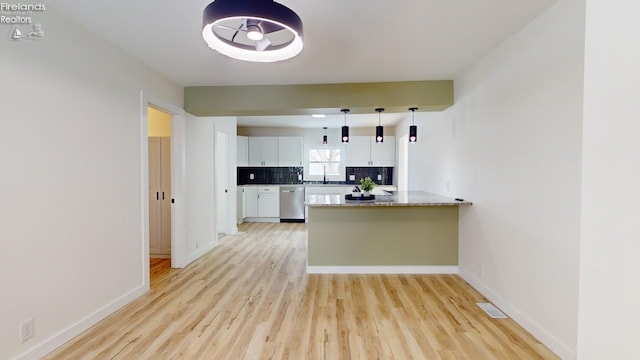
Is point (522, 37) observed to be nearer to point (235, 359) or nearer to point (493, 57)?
point (493, 57)

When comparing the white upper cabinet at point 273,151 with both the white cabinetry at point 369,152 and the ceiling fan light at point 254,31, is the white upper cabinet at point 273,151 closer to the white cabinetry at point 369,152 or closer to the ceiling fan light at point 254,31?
the white cabinetry at point 369,152

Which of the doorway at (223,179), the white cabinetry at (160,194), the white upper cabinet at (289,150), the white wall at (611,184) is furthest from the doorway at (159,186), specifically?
the white wall at (611,184)

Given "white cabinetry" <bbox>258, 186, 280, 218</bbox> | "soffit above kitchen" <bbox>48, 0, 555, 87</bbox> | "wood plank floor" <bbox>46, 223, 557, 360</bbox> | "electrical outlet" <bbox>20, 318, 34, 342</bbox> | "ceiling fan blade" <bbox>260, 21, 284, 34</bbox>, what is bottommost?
"wood plank floor" <bbox>46, 223, 557, 360</bbox>

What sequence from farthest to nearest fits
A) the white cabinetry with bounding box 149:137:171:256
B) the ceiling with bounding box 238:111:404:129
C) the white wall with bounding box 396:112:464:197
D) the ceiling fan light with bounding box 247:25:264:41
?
the ceiling with bounding box 238:111:404:129 < the white cabinetry with bounding box 149:137:171:256 < the white wall with bounding box 396:112:464:197 < the ceiling fan light with bounding box 247:25:264:41

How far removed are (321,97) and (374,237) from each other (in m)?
1.89

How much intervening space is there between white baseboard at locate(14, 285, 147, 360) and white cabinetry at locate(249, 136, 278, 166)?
469 cm

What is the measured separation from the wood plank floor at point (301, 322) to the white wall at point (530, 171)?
287 millimetres

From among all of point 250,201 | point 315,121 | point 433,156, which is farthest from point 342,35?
point 250,201

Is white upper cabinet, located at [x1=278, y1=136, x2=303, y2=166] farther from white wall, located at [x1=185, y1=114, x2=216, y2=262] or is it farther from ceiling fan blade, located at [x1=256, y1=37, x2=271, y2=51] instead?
ceiling fan blade, located at [x1=256, y1=37, x2=271, y2=51]

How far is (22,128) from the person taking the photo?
5.99ft

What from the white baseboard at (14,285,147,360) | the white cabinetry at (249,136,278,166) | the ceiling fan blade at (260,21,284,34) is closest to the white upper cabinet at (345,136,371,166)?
the white cabinetry at (249,136,278,166)

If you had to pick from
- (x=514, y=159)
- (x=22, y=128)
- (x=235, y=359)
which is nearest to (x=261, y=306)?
(x=235, y=359)

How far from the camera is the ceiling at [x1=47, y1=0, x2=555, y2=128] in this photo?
1984mm

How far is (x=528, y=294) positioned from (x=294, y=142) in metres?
5.86
